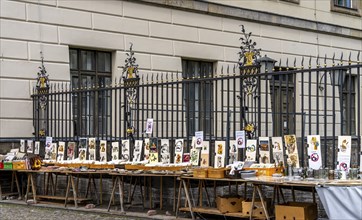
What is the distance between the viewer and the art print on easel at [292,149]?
32.1 ft

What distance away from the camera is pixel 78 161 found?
13.2m

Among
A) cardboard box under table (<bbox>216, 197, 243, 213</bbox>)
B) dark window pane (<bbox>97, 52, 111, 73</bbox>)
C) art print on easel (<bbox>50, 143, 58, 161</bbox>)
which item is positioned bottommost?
cardboard box under table (<bbox>216, 197, 243, 213</bbox>)

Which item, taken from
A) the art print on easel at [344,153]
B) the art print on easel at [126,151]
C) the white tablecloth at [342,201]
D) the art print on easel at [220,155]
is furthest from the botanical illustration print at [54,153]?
the white tablecloth at [342,201]

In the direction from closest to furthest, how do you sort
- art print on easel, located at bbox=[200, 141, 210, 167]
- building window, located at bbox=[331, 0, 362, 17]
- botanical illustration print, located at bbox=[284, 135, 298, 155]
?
1. botanical illustration print, located at bbox=[284, 135, 298, 155]
2. art print on easel, located at bbox=[200, 141, 210, 167]
3. building window, located at bbox=[331, 0, 362, 17]

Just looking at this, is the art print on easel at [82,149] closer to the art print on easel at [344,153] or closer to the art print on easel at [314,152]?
the art print on easel at [314,152]

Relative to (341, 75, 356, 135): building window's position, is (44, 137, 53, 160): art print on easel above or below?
below

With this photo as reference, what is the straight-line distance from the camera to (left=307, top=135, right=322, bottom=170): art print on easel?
9.48 metres

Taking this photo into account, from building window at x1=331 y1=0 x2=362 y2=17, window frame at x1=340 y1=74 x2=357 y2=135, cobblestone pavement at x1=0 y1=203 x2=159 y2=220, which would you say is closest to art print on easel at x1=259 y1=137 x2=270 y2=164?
window frame at x1=340 y1=74 x2=357 y2=135

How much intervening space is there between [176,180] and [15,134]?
512 cm

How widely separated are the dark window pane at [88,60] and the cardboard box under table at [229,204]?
7636mm

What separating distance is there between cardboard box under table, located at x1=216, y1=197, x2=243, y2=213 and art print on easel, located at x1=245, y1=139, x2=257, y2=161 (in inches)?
27.8

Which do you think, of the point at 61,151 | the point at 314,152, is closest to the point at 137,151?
the point at 61,151

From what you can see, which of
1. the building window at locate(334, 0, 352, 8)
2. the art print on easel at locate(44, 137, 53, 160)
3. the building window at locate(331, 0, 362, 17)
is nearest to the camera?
the art print on easel at locate(44, 137, 53, 160)

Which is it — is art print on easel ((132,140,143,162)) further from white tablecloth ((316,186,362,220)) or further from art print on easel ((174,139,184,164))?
white tablecloth ((316,186,362,220))
